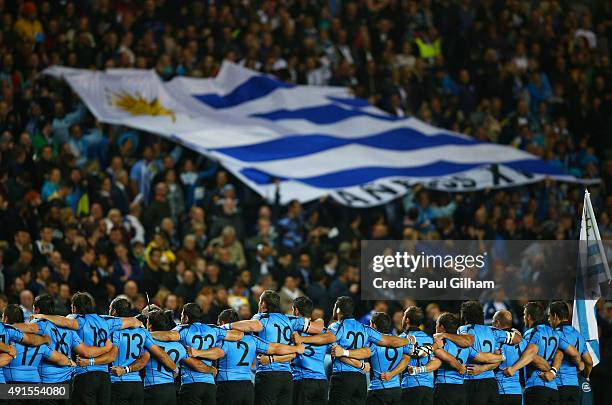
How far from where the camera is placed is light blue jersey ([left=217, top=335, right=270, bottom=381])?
15594 millimetres

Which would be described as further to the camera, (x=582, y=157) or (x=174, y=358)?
(x=582, y=157)

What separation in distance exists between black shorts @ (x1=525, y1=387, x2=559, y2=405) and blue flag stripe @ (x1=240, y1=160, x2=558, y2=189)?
8458 millimetres

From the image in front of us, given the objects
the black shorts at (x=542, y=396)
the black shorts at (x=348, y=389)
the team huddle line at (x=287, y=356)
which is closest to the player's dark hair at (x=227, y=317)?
the team huddle line at (x=287, y=356)

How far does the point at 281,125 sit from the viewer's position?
25875mm

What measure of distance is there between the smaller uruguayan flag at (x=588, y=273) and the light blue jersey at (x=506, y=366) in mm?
1534

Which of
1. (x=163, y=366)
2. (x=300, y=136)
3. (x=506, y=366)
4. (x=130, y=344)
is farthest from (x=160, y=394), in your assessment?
(x=300, y=136)

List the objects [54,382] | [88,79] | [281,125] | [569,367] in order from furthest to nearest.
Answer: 1. [281,125]
2. [88,79]
3. [569,367]
4. [54,382]

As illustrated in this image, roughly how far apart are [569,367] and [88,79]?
11158 mm

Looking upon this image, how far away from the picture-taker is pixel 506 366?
16.3 metres

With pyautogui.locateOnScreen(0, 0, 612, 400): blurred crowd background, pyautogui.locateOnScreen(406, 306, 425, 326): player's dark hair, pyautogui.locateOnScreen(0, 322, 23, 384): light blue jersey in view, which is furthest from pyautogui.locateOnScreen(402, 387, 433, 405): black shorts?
pyautogui.locateOnScreen(0, 322, 23, 384): light blue jersey

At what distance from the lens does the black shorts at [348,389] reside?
16.0m

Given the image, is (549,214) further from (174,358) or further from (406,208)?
(174,358)

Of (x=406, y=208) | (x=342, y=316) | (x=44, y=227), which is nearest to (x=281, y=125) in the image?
(x=406, y=208)

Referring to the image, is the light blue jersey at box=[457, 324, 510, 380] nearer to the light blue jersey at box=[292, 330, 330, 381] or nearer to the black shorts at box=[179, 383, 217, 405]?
the light blue jersey at box=[292, 330, 330, 381]
